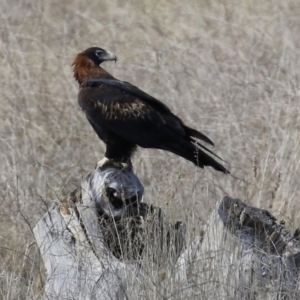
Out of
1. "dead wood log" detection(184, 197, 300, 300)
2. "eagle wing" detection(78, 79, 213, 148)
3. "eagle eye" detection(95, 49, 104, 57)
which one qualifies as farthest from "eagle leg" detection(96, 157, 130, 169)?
"dead wood log" detection(184, 197, 300, 300)

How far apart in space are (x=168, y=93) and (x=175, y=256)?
11.5 ft

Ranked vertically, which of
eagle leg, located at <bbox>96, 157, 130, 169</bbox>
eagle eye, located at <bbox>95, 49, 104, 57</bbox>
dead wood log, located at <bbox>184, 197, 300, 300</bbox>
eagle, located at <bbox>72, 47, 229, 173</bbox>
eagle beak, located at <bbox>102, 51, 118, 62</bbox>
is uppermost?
eagle eye, located at <bbox>95, 49, 104, 57</bbox>

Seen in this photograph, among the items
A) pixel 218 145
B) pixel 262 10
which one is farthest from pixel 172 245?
pixel 262 10

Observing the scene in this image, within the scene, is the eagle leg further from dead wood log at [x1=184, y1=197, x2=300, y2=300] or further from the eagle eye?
dead wood log at [x1=184, y1=197, x2=300, y2=300]

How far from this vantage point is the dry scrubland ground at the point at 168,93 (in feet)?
19.7

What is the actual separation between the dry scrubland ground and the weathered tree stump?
1052 mm

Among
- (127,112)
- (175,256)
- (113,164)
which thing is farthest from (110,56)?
(175,256)

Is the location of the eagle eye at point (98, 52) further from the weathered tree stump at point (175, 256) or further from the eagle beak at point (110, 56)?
the weathered tree stump at point (175, 256)

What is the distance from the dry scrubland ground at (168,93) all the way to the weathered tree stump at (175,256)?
105cm

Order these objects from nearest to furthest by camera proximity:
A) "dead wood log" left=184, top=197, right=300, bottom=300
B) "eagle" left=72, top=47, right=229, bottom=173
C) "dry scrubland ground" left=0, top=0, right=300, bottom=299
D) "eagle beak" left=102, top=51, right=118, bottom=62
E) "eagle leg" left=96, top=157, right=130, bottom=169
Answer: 1. "dead wood log" left=184, top=197, right=300, bottom=300
2. "eagle leg" left=96, top=157, right=130, bottom=169
3. "eagle" left=72, top=47, right=229, bottom=173
4. "eagle beak" left=102, top=51, right=118, bottom=62
5. "dry scrubland ground" left=0, top=0, right=300, bottom=299

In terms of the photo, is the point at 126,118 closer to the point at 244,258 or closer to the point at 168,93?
the point at 168,93

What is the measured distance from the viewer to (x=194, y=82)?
717 centimetres

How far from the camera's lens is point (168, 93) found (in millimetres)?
7141

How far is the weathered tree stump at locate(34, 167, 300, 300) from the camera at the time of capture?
11.9 ft
